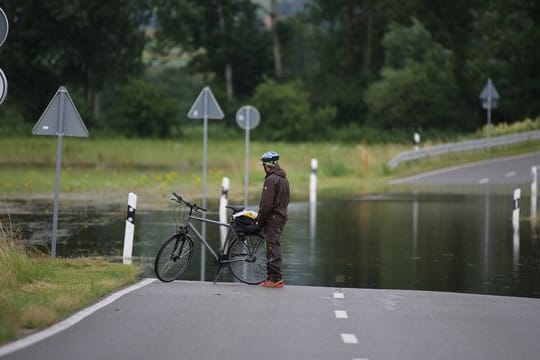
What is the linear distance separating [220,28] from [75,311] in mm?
69248

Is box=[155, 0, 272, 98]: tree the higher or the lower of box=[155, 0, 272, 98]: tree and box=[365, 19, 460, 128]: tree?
the higher

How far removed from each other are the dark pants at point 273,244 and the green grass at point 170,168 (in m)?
15.3

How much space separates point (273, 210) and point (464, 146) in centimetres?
3345

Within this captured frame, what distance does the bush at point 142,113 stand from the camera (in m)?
72.2

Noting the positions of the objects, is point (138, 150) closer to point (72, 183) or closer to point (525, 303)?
point (72, 183)

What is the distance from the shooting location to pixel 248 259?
49.4 ft

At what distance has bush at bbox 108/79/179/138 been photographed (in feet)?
237

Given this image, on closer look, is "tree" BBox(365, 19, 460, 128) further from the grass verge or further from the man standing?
the man standing

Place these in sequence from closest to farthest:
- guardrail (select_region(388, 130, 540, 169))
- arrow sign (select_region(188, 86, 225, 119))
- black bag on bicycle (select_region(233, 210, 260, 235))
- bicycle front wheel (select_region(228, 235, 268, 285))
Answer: black bag on bicycle (select_region(233, 210, 260, 235)) < bicycle front wheel (select_region(228, 235, 268, 285)) < arrow sign (select_region(188, 86, 225, 119)) < guardrail (select_region(388, 130, 540, 169))

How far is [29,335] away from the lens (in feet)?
34.5

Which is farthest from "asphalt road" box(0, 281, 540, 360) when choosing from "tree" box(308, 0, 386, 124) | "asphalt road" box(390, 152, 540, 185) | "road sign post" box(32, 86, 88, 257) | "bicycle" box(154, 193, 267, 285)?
"tree" box(308, 0, 386, 124)

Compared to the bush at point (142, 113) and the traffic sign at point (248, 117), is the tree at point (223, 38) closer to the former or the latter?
the bush at point (142, 113)

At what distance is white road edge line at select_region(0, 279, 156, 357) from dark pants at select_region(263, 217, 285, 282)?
5.55 ft

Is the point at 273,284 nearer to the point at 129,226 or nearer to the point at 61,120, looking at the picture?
the point at 129,226
